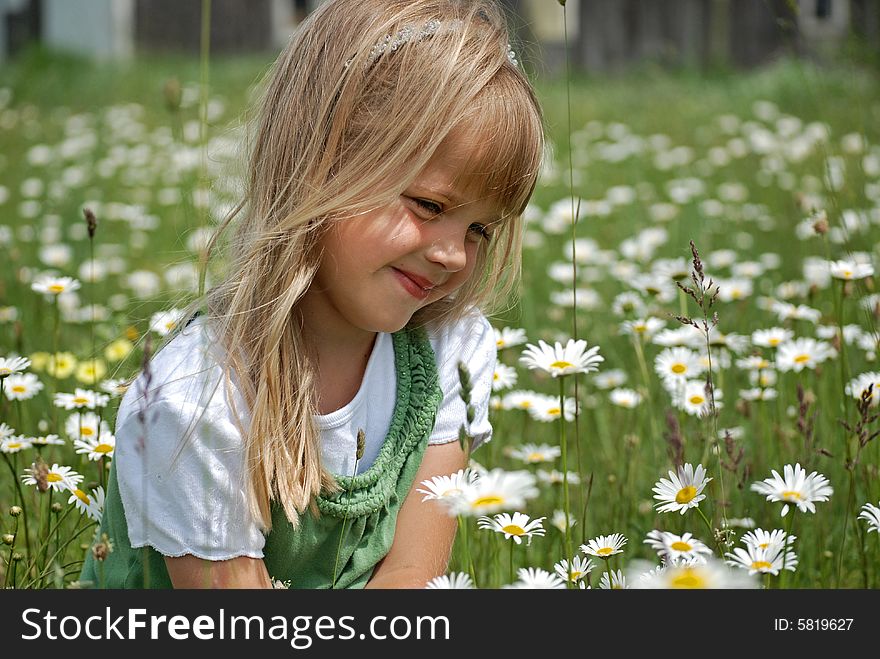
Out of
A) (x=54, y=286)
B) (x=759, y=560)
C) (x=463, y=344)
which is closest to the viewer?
(x=759, y=560)

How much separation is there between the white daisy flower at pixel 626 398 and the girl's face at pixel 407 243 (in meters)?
0.71

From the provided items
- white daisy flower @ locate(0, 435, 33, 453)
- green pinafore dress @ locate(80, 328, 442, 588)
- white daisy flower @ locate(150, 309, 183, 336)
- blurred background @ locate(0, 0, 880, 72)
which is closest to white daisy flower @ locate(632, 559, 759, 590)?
green pinafore dress @ locate(80, 328, 442, 588)

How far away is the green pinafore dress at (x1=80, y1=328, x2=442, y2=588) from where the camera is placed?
47.8 inches

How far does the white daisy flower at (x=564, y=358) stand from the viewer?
112cm

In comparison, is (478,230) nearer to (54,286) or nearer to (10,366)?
(10,366)

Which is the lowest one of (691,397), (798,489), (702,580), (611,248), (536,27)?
(702,580)

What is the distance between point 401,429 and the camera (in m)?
1.35

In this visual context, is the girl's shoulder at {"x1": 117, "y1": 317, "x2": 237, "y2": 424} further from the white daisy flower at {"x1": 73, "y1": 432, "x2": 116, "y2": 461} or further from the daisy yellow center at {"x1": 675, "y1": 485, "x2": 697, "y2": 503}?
the daisy yellow center at {"x1": 675, "y1": 485, "x2": 697, "y2": 503}

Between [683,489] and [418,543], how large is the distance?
0.36m

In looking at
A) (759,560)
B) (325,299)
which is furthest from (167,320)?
(759,560)

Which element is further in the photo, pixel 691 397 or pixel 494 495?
pixel 691 397

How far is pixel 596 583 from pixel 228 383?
529mm

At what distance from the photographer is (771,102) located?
17.8 ft
